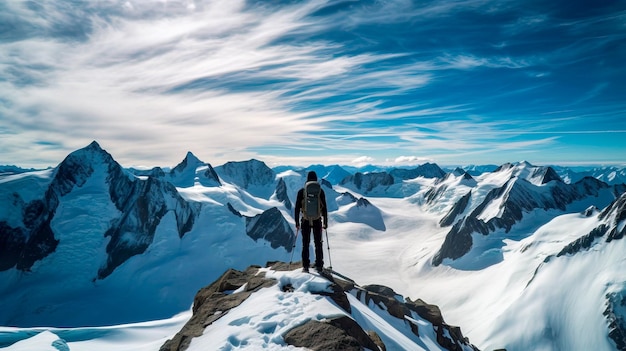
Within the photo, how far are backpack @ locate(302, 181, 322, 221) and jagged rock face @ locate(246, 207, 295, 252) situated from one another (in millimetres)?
159102

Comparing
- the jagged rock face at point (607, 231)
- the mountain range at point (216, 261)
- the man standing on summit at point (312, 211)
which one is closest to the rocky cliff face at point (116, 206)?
the mountain range at point (216, 261)

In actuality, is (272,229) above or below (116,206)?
below

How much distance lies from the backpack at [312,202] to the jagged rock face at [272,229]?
159102 mm

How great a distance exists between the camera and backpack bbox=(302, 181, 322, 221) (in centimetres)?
1617

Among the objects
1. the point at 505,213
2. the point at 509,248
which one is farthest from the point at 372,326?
the point at 505,213

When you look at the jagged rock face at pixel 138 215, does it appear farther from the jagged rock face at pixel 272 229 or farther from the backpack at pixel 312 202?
the backpack at pixel 312 202

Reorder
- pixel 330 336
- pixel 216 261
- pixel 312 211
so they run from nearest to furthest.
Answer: pixel 330 336 → pixel 312 211 → pixel 216 261

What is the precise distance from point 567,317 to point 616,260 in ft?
89.6

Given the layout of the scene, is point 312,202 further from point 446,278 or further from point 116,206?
point 116,206

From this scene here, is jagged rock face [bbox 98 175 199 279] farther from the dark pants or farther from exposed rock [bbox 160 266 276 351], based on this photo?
the dark pants

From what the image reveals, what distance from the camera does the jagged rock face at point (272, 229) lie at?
573 feet

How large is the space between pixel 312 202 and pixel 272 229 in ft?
548

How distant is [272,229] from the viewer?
589ft

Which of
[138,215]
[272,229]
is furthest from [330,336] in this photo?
[272,229]
